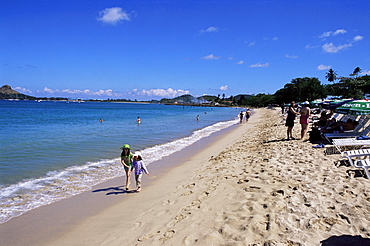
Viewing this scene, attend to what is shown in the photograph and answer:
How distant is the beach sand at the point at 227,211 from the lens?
11.1 feet

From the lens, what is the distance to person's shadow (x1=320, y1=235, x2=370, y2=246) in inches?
115

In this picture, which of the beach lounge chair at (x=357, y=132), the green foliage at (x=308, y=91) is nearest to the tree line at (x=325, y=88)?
the green foliage at (x=308, y=91)

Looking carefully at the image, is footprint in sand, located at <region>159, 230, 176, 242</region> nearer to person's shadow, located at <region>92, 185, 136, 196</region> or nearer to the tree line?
person's shadow, located at <region>92, 185, 136, 196</region>

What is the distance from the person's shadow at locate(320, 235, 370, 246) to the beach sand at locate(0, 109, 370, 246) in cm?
1

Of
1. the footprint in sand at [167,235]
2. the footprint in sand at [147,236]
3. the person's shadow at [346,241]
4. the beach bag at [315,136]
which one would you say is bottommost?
the footprint in sand at [147,236]

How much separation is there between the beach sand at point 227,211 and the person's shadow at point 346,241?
0.01 metres

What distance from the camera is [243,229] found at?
3.51 meters

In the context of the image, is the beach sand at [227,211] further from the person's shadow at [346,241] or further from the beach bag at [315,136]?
the beach bag at [315,136]

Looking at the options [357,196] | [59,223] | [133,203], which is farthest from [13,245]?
[357,196]

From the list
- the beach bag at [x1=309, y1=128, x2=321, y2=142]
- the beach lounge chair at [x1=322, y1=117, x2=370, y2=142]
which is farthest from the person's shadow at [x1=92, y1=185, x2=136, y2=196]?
the beach lounge chair at [x1=322, y1=117, x2=370, y2=142]

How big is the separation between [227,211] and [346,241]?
168 cm

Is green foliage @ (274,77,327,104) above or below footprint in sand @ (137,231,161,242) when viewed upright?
above

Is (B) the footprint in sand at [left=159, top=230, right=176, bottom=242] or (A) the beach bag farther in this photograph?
(A) the beach bag

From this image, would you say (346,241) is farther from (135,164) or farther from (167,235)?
(135,164)
